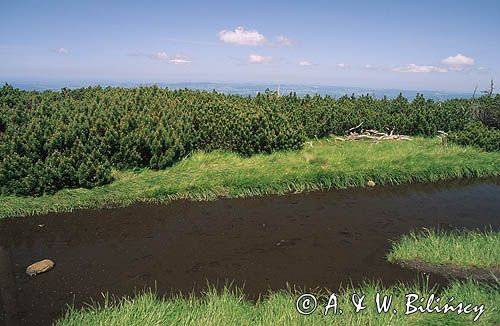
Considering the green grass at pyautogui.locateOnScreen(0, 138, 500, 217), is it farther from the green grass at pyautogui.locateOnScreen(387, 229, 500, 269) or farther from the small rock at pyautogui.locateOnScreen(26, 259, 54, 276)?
the green grass at pyautogui.locateOnScreen(387, 229, 500, 269)

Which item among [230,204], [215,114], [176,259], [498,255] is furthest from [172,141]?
[498,255]

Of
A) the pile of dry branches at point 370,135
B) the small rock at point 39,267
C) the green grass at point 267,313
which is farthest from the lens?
the pile of dry branches at point 370,135

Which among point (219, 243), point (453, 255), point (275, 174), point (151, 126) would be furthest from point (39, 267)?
point (453, 255)

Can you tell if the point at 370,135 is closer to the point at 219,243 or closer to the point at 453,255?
the point at 453,255

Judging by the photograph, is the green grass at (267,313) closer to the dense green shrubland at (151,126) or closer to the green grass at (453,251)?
the green grass at (453,251)

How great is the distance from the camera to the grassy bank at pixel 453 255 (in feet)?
24.7

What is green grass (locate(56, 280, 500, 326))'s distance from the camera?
216 inches

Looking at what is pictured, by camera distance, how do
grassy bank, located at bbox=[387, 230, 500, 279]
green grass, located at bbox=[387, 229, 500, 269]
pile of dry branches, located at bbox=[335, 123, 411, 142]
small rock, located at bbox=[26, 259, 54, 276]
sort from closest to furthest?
1. small rock, located at bbox=[26, 259, 54, 276]
2. grassy bank, located at bbox=[387, 230, 500, 279]
3. green grass, located at bbox=[387, 229, 500, 269]
4. pile of dry branches, located at bbox=[335, 123, 411, 142]

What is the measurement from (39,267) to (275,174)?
24.1ft

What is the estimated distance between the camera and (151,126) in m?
13.2

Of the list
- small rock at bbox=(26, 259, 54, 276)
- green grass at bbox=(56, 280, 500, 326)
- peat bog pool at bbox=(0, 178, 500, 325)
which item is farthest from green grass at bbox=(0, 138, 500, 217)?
green grass at bbox=(56, 280, 500, 326)

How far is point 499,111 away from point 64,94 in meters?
21.4

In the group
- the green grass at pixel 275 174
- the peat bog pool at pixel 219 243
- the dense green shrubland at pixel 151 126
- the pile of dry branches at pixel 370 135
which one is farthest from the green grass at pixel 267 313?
the pile of dry branches at pixel 370 135

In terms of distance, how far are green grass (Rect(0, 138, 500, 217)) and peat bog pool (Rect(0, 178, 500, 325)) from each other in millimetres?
495
